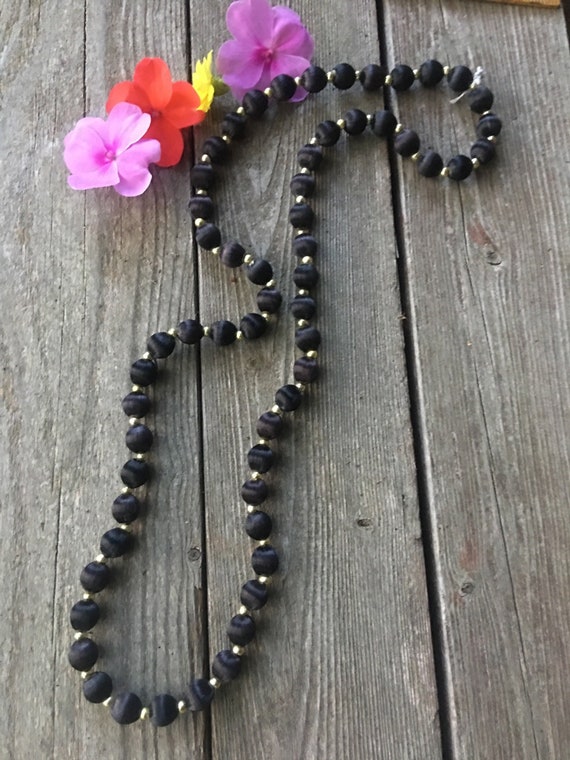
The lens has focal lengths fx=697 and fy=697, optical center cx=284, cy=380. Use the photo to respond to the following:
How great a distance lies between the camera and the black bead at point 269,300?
0.71 m

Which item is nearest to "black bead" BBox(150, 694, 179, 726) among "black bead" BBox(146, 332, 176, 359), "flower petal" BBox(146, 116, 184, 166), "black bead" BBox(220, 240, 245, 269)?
"black bead" BBox(146, 332, 176, 359)

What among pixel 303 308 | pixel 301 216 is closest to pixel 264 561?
pixel 303 308

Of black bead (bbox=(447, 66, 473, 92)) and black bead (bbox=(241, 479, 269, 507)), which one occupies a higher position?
black bead (bbox=(447, 66, 473, 92))

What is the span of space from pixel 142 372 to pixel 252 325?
0.12 meters

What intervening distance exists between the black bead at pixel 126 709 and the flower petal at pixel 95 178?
0.50 meters

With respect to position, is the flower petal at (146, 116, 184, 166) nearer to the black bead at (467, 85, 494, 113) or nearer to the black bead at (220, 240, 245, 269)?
the black bead at (220, 240, 245, 269)

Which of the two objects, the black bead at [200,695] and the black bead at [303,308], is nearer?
the black bead at [200,695]

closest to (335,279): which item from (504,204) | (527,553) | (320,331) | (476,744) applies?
(320,331)

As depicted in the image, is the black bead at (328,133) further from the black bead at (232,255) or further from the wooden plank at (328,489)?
the black bead at (232,255)

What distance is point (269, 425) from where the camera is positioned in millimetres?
675

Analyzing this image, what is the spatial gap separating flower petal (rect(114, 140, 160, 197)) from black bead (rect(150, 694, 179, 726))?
492mm

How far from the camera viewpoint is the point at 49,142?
0.77m

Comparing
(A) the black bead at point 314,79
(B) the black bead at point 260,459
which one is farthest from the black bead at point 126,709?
(A) the black bead at point 314,79

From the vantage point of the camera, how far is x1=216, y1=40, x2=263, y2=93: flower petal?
771 mm
